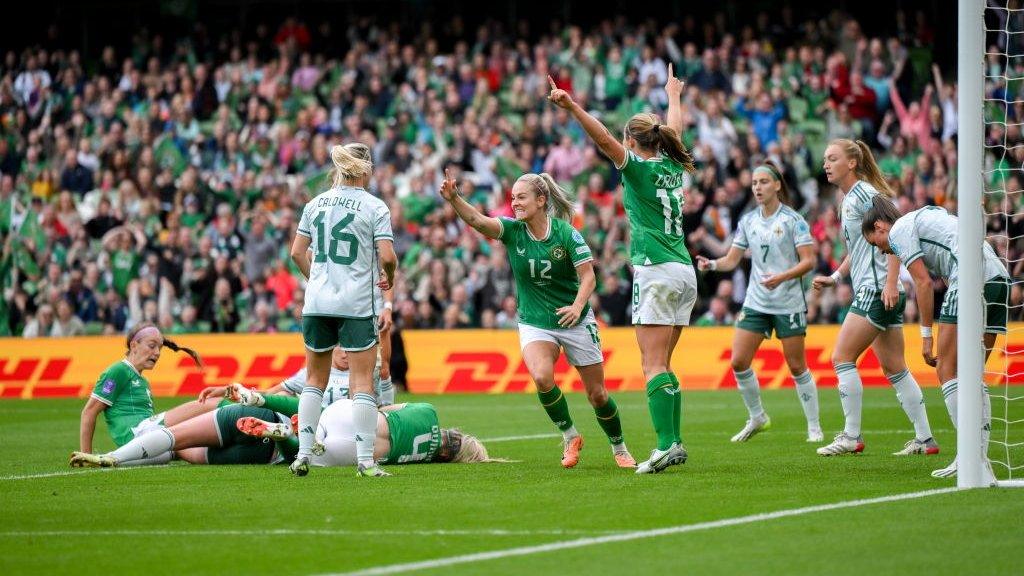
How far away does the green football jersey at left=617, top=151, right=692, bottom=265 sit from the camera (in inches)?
402

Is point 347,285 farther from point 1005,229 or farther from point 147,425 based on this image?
point 1005,229

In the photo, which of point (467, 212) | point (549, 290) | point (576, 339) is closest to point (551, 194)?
point (549, 290)

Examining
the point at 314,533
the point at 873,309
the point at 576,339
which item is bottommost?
the point at 314,533

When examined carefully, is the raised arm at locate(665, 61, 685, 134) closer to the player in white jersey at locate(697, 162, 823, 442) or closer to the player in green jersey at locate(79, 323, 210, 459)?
the player in white jersey at locate(697, 162, 823, 442)

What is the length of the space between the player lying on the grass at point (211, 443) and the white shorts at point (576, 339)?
85.2 inches

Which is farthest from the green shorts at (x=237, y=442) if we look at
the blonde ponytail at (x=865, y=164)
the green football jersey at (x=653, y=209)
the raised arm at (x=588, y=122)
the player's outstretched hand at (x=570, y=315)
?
the blonde ponytail at (x=865, y=164)

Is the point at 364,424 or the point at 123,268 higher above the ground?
the point at 123,268

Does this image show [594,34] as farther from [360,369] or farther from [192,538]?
[192,538]

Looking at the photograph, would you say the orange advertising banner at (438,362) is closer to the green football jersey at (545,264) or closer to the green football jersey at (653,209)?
the green football jersey at (545,264)

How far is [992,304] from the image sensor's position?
32.5 feet

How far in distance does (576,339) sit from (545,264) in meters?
0.62

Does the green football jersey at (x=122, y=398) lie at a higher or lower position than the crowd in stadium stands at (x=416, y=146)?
lower

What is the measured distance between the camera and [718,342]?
22.1 metres

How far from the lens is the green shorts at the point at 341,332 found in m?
10.4
